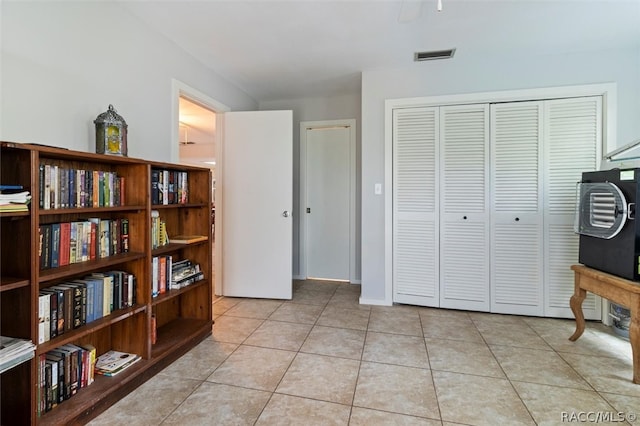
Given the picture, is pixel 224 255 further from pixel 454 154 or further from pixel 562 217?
pixel 562 217

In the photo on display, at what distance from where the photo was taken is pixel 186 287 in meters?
Answer: 2.18

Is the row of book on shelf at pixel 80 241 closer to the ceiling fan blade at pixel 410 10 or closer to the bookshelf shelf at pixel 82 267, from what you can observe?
the bookshelf shelf at pixel 82 267

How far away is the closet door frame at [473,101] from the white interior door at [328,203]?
0.97 metres

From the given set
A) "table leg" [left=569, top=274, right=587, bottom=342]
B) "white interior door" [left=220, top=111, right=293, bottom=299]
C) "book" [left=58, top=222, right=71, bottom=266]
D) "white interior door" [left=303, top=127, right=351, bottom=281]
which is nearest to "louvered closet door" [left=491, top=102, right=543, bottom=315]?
"table leg" [left=569, top=274, right=587, bottom=342]

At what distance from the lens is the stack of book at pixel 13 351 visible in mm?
1104

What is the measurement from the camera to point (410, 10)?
196 cm

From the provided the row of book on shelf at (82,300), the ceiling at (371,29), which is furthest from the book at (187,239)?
the ceiling at (371,29)

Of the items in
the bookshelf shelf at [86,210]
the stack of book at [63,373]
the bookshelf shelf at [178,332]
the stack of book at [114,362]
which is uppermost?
the bookshelf shelf at [86,210]

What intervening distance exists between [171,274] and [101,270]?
0.41 m

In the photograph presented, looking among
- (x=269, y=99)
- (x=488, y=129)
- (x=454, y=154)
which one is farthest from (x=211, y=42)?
(x=488, y=129)

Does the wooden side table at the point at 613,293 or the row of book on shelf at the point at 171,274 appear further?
the row of book on shelf at the point at 171,274

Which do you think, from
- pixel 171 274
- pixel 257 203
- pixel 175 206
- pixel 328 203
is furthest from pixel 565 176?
pixel 171 274

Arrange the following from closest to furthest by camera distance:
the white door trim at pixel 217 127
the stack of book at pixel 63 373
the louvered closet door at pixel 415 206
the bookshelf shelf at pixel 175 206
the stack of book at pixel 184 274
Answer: the stack of book at pixel 63 373 < the bookshelf shelf at pixel 175 206 < the stack of book at pixel 184 274 < the white door trim at pixel 217 127 < the louvered closet door at pixel 415 206

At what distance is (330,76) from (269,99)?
3.65 feet
